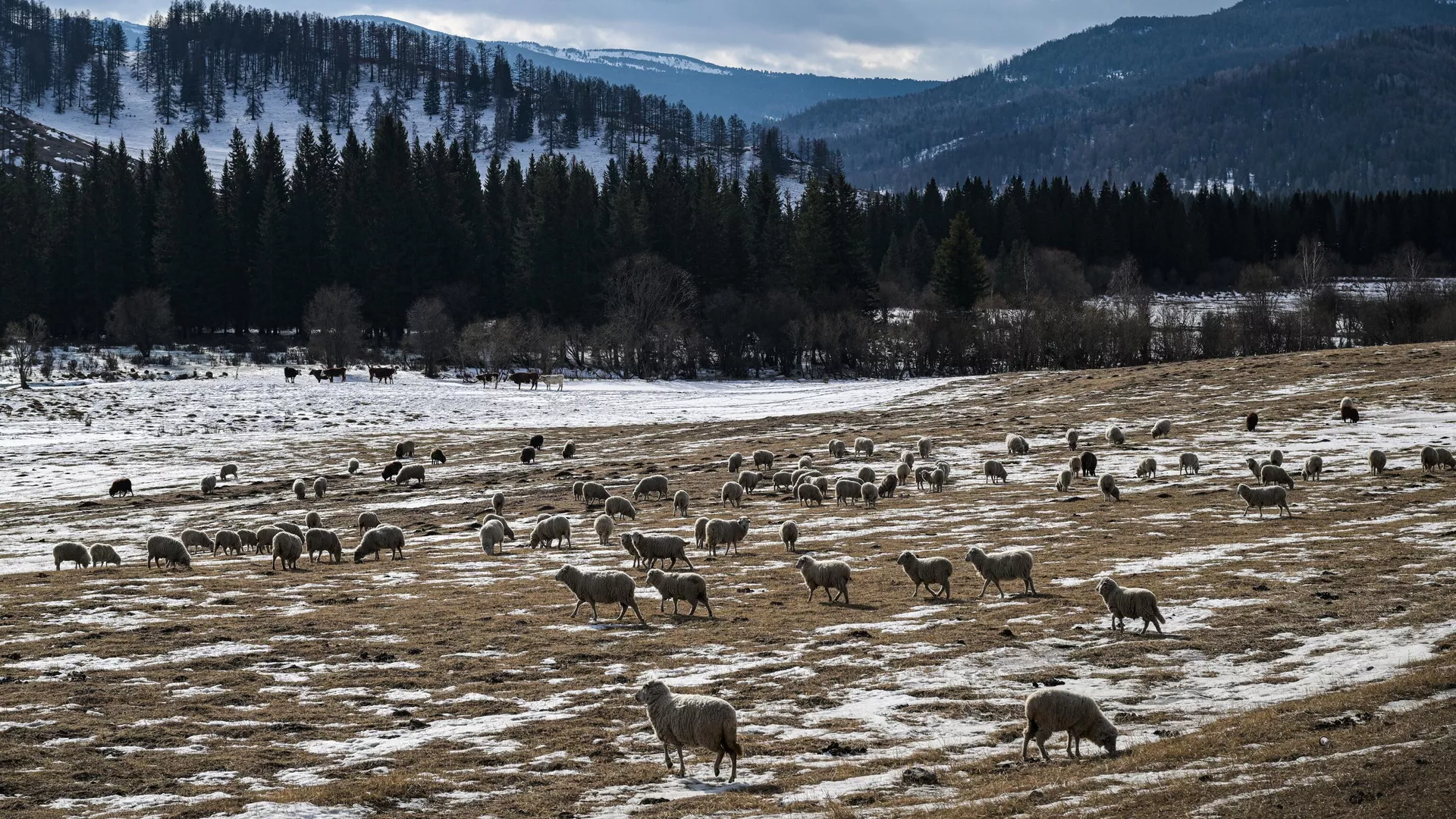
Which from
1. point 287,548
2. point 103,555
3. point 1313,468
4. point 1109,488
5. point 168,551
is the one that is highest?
point 1313,468

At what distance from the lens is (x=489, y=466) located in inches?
1865

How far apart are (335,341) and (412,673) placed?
3020 inches

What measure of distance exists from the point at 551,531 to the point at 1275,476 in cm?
1914

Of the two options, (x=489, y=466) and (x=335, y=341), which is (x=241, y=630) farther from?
(x=335, y=341)

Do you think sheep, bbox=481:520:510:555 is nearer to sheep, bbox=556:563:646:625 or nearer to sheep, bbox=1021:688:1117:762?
sheep, bbox=556:563:646:625

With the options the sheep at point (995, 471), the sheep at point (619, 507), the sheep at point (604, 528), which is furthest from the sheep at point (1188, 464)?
the sheep at point (604, 528)

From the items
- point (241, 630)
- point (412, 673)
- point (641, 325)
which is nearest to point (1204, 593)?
point (412, 673)

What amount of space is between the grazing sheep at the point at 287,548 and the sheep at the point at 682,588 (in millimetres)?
10248

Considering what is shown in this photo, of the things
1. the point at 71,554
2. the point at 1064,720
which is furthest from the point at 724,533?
the point at 71,554

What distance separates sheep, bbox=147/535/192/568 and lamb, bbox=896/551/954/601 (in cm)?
1706

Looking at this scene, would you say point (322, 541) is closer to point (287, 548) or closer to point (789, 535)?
point (287, 548)

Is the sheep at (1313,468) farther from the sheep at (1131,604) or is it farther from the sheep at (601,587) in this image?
the sheep at (601,587)

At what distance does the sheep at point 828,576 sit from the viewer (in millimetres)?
20594

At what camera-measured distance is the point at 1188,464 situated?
114 ft
